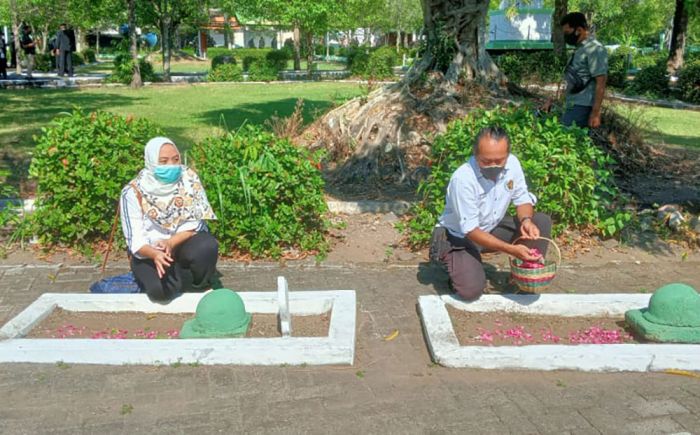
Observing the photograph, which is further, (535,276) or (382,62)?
(382,62)

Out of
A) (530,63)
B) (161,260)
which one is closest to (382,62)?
(530,63)

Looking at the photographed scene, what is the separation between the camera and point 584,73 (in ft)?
23.1

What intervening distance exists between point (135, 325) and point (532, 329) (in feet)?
8.73

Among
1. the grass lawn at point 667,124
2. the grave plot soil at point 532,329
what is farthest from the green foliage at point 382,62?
the grave plot soil at point 532,329

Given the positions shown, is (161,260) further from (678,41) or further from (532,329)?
(678,41)

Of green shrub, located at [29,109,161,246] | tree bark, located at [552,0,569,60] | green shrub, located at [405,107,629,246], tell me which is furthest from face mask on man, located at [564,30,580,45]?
tree bark, located at [552,0,569,60]

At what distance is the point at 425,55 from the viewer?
10.7 meters

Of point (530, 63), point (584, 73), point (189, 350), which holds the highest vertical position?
point (530, 63)

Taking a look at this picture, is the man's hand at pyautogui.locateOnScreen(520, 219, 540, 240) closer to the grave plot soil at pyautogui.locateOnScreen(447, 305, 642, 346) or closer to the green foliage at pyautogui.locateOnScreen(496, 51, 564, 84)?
the grave plot soil at pyautogui.locateOnScreen(447, 305, 642, 346)

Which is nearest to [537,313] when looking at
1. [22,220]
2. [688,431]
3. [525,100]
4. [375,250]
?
[688,431]

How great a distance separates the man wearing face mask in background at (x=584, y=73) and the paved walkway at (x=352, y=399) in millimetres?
3915

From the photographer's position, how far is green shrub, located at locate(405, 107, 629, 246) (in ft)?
19.2

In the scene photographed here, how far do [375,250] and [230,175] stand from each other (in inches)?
59.0

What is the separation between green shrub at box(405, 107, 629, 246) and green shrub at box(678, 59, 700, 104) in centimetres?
1684
